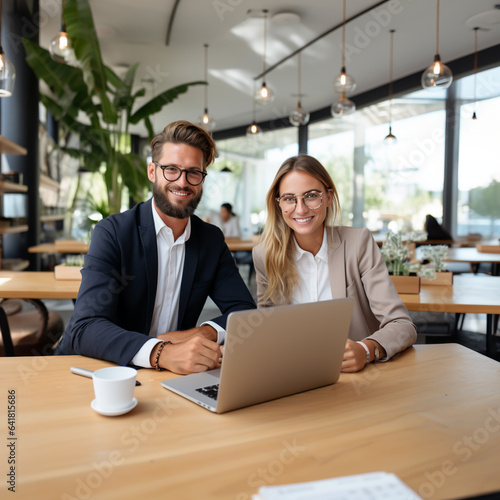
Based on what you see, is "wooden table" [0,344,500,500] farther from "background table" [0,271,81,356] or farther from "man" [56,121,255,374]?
"background table" [0,271,81,356]

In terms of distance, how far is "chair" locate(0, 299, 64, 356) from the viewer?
225 centimetres

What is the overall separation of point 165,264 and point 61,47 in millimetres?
2673

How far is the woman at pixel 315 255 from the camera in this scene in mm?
1888

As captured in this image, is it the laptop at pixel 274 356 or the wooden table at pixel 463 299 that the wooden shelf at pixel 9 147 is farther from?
the laptop at pixel 274 356

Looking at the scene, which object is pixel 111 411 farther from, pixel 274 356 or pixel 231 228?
pixel 231 228

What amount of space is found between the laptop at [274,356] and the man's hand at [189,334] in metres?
0.32

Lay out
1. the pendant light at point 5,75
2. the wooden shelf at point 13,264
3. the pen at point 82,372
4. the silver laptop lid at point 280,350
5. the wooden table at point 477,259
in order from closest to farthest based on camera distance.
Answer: the silver laptop lid at point 280,350 → the pen at point 82,372 → the pendant light at point 5,75 → the wooden table at point 477,259 → the wooden shelf at point 13,264

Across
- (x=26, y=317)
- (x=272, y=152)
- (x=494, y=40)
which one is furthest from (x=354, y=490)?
(x=272, y=152)

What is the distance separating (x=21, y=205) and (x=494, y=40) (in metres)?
6.40

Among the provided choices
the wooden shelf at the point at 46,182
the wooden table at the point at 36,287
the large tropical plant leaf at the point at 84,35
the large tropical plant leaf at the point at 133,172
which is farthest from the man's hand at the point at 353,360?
the wooden shelf at the point at 46,182

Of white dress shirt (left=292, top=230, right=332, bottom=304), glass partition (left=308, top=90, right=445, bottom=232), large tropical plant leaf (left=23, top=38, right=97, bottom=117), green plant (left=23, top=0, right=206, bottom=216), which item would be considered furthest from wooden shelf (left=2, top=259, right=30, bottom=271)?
glass partition (left=308, top=90, right=445, bottom=232)

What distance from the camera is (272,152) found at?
41.5ft

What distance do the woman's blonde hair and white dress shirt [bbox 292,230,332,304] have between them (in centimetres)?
3

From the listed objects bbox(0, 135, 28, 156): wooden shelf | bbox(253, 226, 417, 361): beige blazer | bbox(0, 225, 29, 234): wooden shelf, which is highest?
bbox(0, 135, 28, 156): wooden shelf
